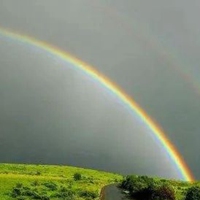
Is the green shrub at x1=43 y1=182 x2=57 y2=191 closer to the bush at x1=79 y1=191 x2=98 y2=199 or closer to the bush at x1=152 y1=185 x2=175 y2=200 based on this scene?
the bush at x1=79 y1=191 x2=98 y2=199

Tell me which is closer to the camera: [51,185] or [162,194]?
[162,194]

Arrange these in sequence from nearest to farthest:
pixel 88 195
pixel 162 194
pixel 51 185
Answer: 1. pixel 162 194
2. pixel 88 195
3. pixel 51 185

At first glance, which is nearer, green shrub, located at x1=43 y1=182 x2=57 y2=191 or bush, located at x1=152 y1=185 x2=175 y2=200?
bush, located at x1=152 y1=185 x2=175 y2=200

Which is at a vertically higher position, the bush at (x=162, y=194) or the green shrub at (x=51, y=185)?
the green shrub at (x=51, y=185)

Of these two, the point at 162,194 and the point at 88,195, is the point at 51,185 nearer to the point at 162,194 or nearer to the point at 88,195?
the point at 88,195

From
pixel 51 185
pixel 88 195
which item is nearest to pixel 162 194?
pixel 88 195

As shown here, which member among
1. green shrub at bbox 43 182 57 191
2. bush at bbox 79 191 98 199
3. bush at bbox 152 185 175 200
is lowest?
bush at bbox 152 185 175 200

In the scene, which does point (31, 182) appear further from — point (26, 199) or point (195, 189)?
point (195, 189)

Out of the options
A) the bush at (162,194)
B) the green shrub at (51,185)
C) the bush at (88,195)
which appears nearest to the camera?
the bush at (162,194)

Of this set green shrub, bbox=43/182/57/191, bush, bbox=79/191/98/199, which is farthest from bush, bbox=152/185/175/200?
green shrub, bbox=43/182/57/191

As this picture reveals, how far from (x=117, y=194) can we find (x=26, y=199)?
20.8 metres

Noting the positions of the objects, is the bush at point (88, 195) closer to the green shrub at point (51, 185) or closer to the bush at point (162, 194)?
the green shrub at point (51, 185)

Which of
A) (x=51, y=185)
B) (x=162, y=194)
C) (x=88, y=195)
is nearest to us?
(x=162, y=194)

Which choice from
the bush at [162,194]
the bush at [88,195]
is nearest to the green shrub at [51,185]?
the bush at [88,195]
